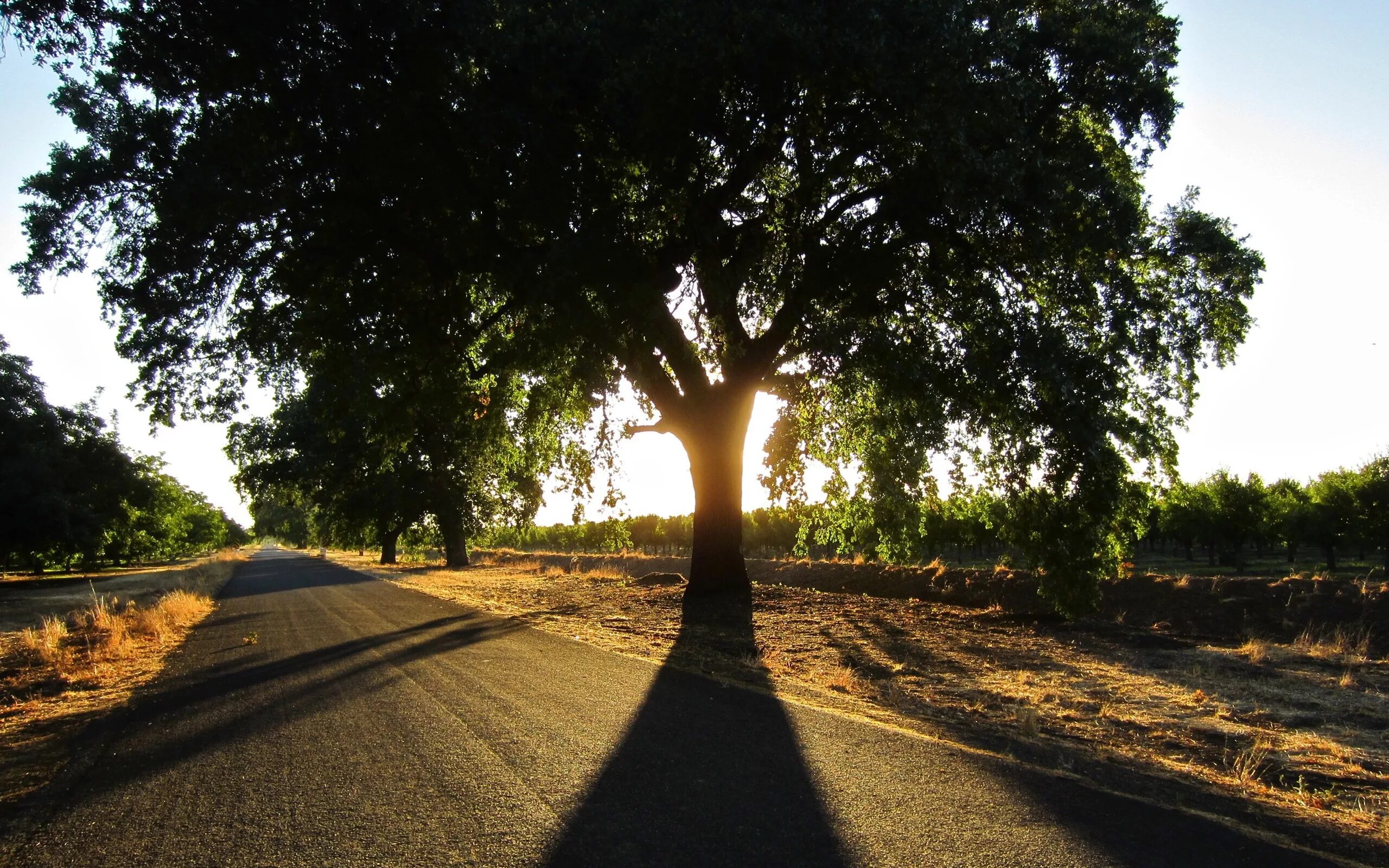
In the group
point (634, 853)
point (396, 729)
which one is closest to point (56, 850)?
point (396, 729)

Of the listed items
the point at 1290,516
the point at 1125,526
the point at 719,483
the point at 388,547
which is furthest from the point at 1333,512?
the point at 388,547

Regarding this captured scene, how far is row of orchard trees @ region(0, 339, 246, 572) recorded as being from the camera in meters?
33.2

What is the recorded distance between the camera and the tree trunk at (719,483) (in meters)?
15.8

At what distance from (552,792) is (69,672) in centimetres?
827

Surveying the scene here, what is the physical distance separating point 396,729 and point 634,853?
3.02 m

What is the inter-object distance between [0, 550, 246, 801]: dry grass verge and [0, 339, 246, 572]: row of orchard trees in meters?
18.5

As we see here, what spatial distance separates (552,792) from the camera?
4.46 metres

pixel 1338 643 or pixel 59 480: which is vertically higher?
pixel 59 480

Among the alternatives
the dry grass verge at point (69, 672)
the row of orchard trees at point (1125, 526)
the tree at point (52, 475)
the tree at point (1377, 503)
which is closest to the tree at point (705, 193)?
the row of orchard trees at point (1125, 526)

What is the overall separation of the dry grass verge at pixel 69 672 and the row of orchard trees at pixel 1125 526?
851 centimetres

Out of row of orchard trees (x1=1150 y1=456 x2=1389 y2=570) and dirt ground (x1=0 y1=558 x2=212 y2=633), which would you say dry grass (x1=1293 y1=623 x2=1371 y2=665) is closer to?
dirt ground (x1=0 y1=558 x2=212 y2=633)

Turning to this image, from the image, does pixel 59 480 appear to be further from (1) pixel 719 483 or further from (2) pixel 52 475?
(1) pixel 719 483

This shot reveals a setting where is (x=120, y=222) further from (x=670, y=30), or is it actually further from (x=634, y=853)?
(x=634, y=853)

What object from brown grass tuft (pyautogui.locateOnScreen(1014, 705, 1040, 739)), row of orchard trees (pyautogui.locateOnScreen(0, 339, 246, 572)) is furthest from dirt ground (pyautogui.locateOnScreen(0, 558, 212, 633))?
brown grass tuft (pyautogui.locateOnScreen(1014, 705, 1040, 739))
